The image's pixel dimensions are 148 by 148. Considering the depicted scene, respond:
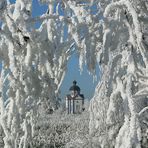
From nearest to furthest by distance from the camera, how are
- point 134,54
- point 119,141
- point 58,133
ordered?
point 119,141, point 134,54, point 58,133

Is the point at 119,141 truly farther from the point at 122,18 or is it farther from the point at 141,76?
the point at 122,18

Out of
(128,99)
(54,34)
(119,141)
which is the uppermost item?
(54,34)

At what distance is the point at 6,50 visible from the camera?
130 inches

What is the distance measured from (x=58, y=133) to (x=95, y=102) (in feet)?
42.7

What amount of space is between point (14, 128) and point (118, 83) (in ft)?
2.80

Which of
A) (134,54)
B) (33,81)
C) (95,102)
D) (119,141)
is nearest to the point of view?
(33,81)

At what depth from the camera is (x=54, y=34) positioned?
3564mm

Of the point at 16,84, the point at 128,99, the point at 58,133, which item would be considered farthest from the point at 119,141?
the point at 58,133

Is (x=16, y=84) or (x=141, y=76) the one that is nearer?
(x=16, y=84)

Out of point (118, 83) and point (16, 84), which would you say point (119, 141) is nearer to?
point (118, 83)

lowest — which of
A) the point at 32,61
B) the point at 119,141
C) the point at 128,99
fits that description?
the point at 119,141

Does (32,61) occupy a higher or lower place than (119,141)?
higher

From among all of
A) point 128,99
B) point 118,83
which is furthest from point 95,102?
point 128,99

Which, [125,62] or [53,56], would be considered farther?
[125,62]
